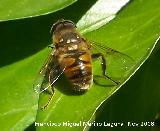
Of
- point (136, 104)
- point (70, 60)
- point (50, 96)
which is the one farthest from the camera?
point (136, 104)

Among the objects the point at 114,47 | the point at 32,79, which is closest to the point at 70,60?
the point at 114,47

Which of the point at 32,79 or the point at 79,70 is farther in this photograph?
the point at 32,79

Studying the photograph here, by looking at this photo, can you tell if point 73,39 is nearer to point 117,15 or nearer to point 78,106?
point 117,15

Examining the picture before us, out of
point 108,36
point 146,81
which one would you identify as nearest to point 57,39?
point 108,36

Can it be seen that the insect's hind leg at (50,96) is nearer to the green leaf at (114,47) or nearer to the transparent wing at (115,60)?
the green leaf at (114,47)

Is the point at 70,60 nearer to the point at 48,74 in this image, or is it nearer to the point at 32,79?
the point at 48,74

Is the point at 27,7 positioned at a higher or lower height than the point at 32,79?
higher

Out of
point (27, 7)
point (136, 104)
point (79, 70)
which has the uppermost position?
point (27, 7)
